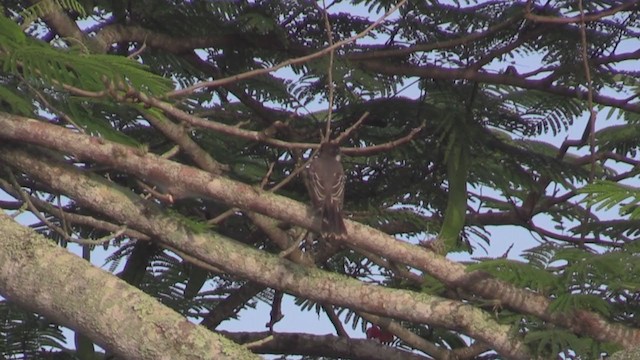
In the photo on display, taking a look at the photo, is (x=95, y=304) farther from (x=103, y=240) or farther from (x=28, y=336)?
(x=28, y=336)

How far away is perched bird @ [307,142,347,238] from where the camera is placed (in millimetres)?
5758

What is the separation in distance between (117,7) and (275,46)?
2.93 feet

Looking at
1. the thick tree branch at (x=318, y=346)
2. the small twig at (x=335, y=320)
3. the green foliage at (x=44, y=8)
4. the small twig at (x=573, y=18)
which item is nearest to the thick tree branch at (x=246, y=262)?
the green foliage at (x=44, y=8)

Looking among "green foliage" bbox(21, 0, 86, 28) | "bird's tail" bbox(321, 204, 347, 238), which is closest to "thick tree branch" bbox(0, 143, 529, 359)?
"bird's tail" bbox(321, 204, 347, 238)

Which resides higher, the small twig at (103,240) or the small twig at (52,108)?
the small twig at (52,108)

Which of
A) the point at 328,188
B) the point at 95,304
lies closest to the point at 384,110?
the point at 328,188

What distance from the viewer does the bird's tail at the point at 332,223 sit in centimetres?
568

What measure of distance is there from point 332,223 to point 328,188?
0.82 m

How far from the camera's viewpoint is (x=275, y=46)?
288 inches

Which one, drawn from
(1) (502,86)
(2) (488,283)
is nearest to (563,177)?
(1) (502,86)

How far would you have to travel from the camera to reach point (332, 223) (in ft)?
18.9

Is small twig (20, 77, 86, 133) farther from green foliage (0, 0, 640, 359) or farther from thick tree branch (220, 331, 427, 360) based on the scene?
thick tree branch (220, 331, 427, 360)

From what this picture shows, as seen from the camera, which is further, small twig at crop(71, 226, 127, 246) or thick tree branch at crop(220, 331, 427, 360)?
thick tree branch at crop(220, 331, 427, 360)

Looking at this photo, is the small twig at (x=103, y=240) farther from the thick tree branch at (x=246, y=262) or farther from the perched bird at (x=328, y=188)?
the perched bird at (x=328, y=188)
